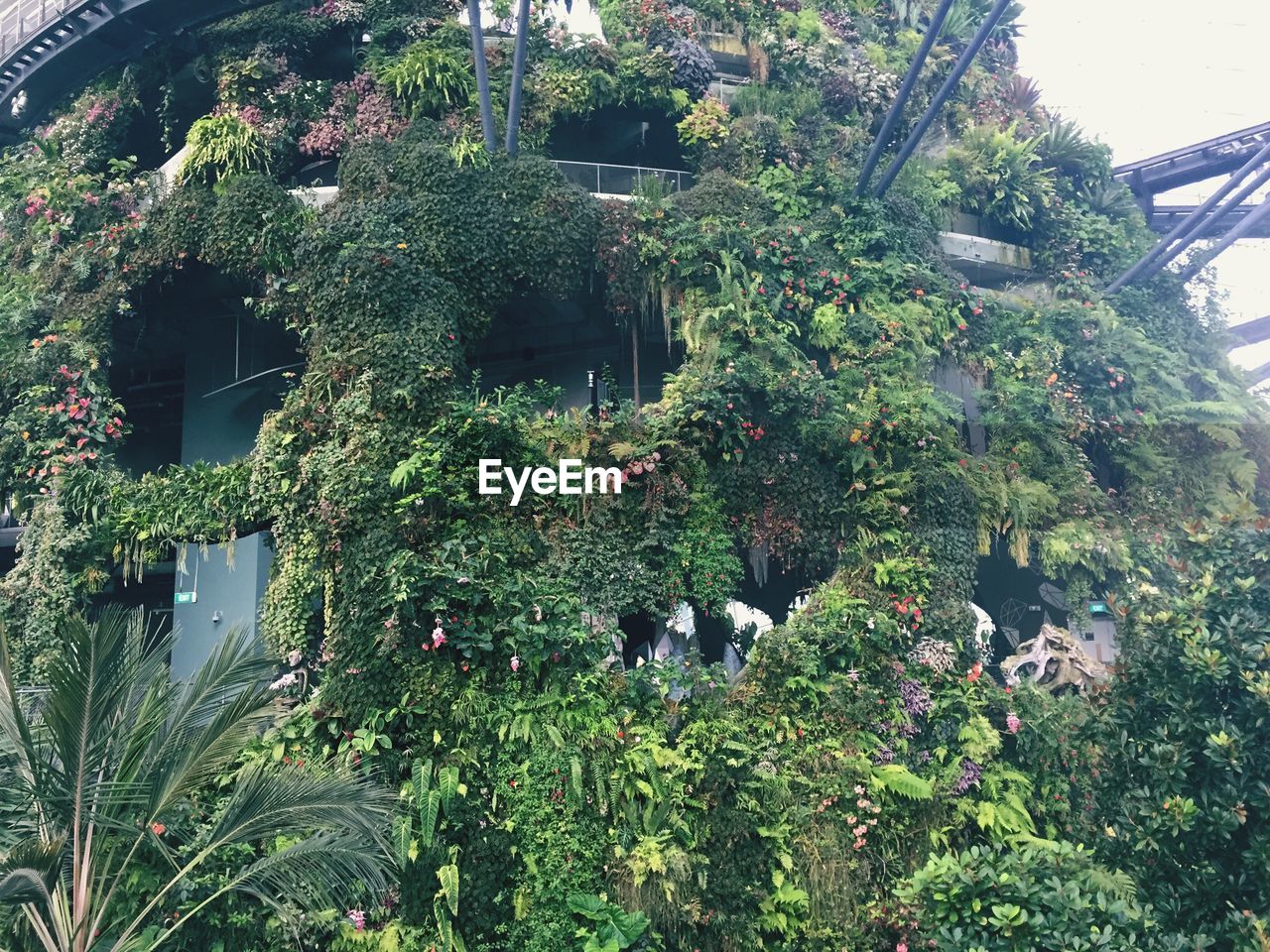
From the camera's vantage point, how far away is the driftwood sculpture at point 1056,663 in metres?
14.7

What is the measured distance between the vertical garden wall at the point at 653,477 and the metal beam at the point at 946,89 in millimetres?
602

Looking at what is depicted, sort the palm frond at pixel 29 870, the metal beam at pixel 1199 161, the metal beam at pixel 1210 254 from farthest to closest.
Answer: the metal beam at pixel 1199 161
the metal beam at pixel 1210 254
the palm frond at pixel 29 870

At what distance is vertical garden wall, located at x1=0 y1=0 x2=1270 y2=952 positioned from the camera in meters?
9.69

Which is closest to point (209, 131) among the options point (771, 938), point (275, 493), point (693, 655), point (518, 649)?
point (275, 493)

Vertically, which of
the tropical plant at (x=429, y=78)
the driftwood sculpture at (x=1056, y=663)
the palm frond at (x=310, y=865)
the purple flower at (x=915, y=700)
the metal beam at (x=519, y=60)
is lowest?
the palm frond at (x=310, y=865)

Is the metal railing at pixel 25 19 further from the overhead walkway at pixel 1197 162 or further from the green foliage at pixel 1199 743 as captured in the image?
the overhead walkway at pixel 1197 162

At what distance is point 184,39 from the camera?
1741 centimetres

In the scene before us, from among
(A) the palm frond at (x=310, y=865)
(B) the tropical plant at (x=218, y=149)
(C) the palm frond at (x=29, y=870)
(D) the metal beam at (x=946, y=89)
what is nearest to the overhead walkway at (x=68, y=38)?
(B) the tropical plant at (x=218, y=149)

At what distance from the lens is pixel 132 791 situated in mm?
8258

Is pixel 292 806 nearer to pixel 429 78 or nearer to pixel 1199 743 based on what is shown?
pixel 1199 743

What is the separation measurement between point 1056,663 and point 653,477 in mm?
6268

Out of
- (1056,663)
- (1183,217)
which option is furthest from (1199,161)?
(1056,663)

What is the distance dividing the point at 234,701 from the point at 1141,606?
768cm

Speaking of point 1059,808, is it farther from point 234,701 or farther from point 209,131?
point 209,131
